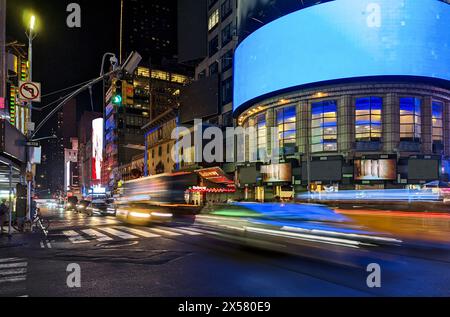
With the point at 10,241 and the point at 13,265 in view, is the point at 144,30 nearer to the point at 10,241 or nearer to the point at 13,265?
the point at 10,241

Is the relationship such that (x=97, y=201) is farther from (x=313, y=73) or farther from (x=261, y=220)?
(x=261, y=220)

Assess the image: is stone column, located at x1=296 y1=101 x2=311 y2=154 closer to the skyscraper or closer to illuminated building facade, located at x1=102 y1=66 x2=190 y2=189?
illuminated building facade, located at x1=102 y1=66 x2=190 y2=189

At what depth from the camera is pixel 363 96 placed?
43438mm

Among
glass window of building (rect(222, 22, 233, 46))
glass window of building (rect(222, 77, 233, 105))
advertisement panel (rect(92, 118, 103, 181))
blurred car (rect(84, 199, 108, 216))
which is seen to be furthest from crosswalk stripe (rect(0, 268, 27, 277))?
advertisement panel (rect(92, 118, 103, 181))

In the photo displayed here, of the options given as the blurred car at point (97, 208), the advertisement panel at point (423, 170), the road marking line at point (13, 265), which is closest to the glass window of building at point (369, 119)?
the advertisement panel at point (423, 170)

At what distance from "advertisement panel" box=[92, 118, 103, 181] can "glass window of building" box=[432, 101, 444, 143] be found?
12790cm

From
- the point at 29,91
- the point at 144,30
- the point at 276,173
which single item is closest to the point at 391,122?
the point at 276,173

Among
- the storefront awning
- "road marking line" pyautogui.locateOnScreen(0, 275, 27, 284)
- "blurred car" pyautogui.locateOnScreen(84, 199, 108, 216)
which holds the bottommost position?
"blurred car" pyautogui.locateOnScreen(84, 199, 108, 216)

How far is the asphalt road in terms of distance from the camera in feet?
26.5

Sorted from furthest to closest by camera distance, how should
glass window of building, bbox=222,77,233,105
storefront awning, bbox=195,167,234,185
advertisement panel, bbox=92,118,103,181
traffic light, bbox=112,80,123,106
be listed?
advertisement panel, bbox=92,118,103,181, glass window of building, bbox=222,77,233,105, storefront awning, bbox=195,167,234,185, traffic light, bbox=112,80,123,106

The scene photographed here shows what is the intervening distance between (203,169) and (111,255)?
1749 inches

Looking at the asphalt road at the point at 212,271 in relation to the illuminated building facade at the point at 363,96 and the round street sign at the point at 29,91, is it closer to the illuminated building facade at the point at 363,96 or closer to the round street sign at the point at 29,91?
the round street sign at the point at 29,91

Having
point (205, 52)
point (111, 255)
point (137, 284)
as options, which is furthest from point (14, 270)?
point (205, 52)

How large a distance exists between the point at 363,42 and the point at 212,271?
40.9 meters
